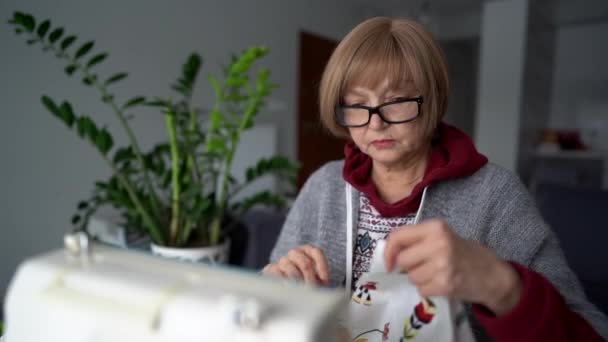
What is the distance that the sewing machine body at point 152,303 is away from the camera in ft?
0.85

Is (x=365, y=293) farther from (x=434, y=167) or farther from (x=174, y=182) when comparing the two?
(x=174, y=182)

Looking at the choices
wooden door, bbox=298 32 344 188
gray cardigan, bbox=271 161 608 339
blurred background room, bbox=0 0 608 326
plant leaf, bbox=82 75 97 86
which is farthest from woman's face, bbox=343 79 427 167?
wooden door, bbox=298 32 344 188

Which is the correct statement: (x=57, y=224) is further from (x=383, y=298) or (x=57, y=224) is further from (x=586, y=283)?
(x=586, y=283)

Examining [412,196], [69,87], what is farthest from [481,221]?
[69,87]

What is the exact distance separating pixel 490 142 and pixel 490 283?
3.46m

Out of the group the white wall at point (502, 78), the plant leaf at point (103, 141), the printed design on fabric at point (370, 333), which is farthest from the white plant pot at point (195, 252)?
the white wall at point (502, 78)

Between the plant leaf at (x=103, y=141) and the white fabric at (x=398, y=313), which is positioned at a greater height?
the plant leaf at (x=103, y=141)

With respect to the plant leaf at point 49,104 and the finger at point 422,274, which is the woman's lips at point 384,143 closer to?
the finger at point 422,274

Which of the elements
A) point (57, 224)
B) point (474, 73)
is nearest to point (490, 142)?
point (474, 73)

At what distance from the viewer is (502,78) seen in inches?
131

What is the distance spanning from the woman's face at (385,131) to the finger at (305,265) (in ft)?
0.98

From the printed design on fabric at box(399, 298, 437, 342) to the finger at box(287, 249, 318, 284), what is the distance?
141mm

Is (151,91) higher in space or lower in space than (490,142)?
higher

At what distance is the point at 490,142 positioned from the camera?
3459 mm
